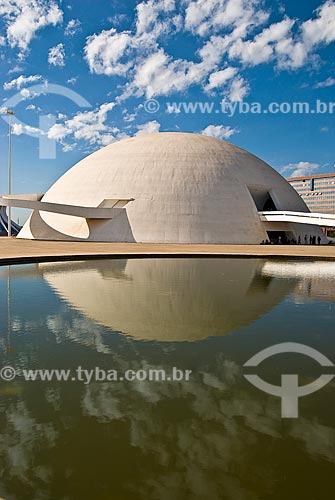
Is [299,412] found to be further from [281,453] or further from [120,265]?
[120,265]

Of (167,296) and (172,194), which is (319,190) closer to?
(172,194)

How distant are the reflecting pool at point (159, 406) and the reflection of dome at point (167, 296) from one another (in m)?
0.07

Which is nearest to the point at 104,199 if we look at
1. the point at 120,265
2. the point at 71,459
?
the point at 120,265

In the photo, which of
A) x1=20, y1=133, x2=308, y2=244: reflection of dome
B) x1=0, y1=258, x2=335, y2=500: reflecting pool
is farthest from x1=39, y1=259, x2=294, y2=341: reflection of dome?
x1=20, y1=133, x2=308, y2=244: reflection of dome

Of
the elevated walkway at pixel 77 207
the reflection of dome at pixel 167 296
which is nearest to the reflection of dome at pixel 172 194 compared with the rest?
the elevated walkway at pixel 77 207

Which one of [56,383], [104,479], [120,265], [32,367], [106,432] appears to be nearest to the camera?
[104,479]

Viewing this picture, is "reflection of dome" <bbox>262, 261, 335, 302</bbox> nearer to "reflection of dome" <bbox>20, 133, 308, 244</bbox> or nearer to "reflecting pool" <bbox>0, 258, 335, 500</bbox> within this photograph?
"reflecting pool" <bbox>0, 258, 335, 500</bbox>

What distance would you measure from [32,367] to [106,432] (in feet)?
6.22

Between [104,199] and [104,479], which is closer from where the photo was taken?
[104,479]

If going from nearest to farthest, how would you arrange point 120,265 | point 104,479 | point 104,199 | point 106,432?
point 104,479
point 106,432
point 120,265
point 104,199

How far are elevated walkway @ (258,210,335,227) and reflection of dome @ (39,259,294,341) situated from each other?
51.9 ft

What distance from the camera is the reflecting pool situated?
2936 mm

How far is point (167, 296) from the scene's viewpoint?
382 inches

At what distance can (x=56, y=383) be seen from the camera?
15.0 feet
